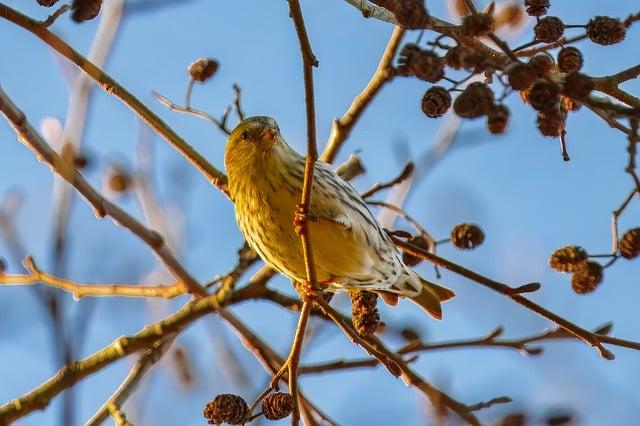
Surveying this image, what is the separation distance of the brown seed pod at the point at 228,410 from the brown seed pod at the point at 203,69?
1.65m

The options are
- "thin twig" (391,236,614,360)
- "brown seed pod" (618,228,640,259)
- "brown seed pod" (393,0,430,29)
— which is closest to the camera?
"brown seed pod" (393,0,430,29)

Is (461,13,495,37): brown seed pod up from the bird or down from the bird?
down

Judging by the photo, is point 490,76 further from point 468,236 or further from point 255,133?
point 255,133

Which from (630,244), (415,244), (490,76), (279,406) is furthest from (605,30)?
(279,406)

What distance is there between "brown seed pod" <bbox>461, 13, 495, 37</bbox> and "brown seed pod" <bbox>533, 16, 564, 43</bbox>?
0.92 ft

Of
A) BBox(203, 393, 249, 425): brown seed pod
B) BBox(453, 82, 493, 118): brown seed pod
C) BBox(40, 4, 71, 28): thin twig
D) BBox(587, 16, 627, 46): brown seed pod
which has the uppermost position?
BBox(40, 4, 71, 28): thin twig

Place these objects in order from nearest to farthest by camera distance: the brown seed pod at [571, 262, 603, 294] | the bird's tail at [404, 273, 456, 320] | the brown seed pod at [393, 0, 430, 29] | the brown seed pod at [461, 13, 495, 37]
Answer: the brown seed pod at [393, 0, 430, 29] → the brown seed pod at [461, 13, 495, 37] → the brown seed pod at [571, 262, 603, 294] → the bird's tail at [404, 273, 456, 320]

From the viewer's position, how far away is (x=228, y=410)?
2.85 metres

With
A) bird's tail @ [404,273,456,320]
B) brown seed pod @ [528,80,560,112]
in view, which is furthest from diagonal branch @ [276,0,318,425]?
bird's tail @ [404,273,456,320]

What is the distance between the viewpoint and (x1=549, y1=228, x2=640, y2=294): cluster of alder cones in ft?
10.0

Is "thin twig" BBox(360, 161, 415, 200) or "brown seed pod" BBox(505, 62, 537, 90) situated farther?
"thin twig" BBox(360, 161, 415, 200)

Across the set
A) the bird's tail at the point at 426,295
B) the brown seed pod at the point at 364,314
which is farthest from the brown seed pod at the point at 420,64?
the bird's tail at the point at 426,295

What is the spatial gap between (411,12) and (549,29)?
1.98ft

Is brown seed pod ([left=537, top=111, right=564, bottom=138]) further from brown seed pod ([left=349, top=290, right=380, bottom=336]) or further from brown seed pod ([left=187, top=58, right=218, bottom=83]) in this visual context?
brown seed pod ([left=187, top=58, right=218, bottom=83])
